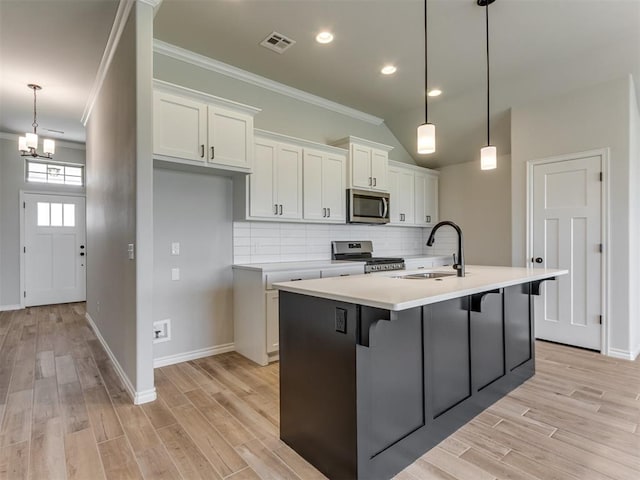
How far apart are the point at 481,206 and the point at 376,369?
4250 millimetres

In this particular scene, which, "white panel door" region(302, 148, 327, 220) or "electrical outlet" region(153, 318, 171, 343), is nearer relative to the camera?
"electrical outlet" region(153, 318, 171, 343)

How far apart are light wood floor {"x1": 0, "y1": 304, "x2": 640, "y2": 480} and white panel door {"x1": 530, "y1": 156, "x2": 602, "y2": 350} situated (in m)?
0.55

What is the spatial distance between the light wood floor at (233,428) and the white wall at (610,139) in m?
0.64

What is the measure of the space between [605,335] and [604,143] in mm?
1947

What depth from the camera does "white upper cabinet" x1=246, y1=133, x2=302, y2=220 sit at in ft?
12.0

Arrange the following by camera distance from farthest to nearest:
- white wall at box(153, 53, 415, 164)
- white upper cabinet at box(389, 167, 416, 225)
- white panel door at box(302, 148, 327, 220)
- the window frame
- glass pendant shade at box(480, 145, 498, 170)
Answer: the window frame → white upper cabinet at box(389, 167, 416, 225) → white panel door at box(302, 148, 327, 220) → white wall at box(153, 53, 415, 164) → glass pendant shade at box(480, 145, 498, 170)

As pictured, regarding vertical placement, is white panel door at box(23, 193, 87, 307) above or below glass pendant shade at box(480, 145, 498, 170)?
below

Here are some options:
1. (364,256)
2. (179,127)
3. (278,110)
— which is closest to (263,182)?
(179,127)

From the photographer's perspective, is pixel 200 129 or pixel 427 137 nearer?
pixel 427 137

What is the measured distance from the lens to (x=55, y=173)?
256 inches

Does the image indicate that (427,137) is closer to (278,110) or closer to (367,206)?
(367,206)

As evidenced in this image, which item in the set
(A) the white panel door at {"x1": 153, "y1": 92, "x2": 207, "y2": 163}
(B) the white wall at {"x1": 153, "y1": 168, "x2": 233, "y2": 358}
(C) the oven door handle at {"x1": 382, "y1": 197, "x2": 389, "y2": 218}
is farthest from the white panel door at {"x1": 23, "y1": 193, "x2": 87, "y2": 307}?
(C) the oven door handle at {"x1": 382, "y1": 197, "x2": 389, "y2": 218}

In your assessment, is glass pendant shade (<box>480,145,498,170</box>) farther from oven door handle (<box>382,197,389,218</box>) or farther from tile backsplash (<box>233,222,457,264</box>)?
tile backsplash (<box>233,222,457,264</box>)

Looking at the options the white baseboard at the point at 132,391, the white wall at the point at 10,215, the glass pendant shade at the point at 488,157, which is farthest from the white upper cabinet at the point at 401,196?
the white wall at the point at 10,215
